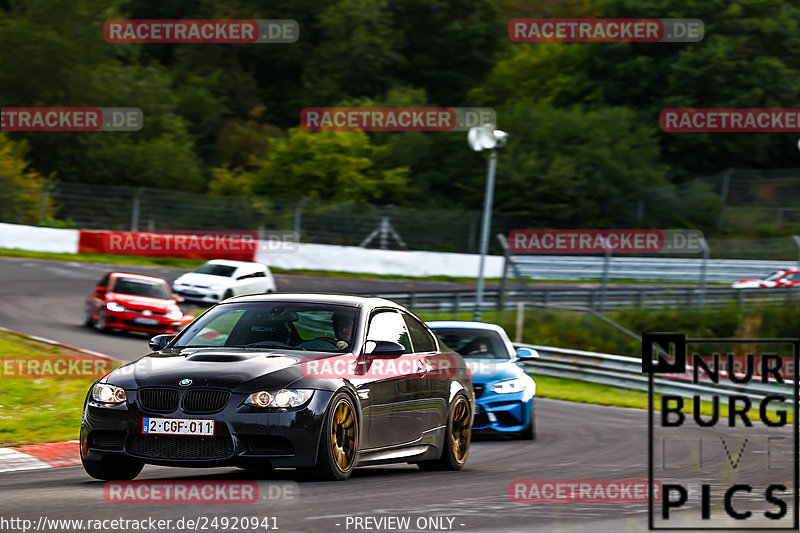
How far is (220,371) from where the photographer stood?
8023 mm

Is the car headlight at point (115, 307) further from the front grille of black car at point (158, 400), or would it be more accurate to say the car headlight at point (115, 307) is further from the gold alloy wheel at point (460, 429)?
the front grille of black car at point (158, 400)

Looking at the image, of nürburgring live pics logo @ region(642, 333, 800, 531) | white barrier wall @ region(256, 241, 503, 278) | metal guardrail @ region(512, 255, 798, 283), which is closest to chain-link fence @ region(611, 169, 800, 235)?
metal guardrail @ region(512, 255, 798, 283)

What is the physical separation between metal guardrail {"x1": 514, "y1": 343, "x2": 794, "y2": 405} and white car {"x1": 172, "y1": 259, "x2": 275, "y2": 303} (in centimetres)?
795

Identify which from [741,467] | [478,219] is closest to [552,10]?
[478,219]

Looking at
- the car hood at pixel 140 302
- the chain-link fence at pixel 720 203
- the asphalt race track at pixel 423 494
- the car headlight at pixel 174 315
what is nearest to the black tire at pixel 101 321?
the car hood at pixel 140 302

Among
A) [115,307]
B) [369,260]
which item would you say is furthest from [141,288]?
[369,260]

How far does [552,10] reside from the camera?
76.1 m

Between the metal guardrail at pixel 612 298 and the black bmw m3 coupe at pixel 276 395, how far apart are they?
19.0 metres

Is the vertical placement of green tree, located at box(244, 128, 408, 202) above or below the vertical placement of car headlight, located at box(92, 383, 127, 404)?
above

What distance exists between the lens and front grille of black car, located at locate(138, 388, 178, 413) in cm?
786

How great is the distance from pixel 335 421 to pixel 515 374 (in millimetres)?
6066

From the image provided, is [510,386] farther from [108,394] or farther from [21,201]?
[21,201]

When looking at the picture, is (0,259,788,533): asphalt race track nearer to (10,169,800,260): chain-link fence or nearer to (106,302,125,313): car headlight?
(106,302,125,313): car headlight

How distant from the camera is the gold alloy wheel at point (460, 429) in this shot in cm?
1029
